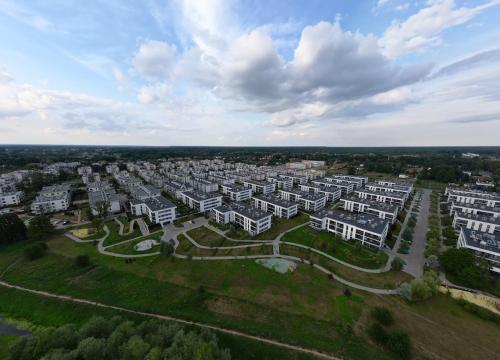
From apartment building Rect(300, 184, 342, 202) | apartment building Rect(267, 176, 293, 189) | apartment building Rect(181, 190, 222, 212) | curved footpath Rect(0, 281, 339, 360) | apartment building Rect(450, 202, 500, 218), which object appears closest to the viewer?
curved footpath Rect(0, 281, 339, 360)

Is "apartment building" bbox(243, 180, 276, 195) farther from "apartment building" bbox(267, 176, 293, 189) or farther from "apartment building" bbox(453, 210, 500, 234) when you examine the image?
"apartment building" bbox(453, 210, 500, 234)

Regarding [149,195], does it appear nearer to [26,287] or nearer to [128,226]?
[128,226]

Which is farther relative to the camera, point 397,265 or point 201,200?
point 201,200

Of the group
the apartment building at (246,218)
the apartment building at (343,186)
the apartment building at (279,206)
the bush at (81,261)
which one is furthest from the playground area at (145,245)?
the apartment building at (343,186)

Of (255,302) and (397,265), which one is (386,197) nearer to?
(397,265)

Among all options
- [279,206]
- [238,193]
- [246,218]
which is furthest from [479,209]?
[238,193]

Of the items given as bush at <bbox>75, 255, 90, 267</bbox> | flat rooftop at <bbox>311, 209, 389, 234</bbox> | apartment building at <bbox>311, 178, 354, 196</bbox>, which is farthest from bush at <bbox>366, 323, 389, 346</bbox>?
apartment building at <bbox>311, 178, 354, 196</bbox>
